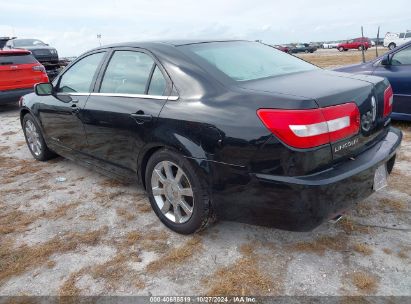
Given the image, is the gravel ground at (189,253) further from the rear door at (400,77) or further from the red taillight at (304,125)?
the rear door at (400,77)

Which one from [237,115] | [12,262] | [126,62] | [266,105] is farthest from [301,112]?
[12,262]

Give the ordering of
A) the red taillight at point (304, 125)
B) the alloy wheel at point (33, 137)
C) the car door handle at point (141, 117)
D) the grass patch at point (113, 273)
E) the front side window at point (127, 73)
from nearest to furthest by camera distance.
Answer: the red taillight at point (304, 125)
the grass patch at point (113, 273)
the car door handle at point (141, 117)
the front side window at point (127, 73)
the alloy wheel at point (33, 137)

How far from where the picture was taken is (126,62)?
3.29m

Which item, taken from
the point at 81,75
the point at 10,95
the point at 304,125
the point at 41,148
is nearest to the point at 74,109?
the point at 81,75

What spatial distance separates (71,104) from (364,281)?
311 cm

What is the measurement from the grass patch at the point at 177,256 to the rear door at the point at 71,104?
5.48 ft

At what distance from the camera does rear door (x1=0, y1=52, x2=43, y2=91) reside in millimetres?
8430

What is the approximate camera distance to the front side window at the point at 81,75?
3678 mm

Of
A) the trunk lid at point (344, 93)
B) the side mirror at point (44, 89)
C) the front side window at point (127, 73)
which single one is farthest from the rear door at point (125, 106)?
the side mirror at point (44, 89)

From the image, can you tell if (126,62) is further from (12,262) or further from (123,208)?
(12,262)

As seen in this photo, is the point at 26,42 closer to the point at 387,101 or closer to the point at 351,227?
the point at 387,101

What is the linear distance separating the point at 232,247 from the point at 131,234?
848 millimetres

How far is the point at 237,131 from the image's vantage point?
230cm

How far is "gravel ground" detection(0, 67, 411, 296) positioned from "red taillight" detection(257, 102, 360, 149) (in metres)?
0.88
